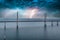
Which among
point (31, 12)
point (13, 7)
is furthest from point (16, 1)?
point (31, 12)

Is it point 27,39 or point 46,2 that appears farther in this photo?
point 46,2

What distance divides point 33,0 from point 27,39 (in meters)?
10.7

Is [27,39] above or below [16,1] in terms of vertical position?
below

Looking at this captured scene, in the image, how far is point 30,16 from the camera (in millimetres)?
17000

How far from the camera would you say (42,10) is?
54.9ft

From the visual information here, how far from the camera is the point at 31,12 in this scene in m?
17.2

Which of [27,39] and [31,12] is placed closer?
[27,39]

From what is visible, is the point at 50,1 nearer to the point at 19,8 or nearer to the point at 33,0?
the point at 33,0

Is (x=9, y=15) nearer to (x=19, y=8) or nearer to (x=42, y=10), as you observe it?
(x=19, y=8)

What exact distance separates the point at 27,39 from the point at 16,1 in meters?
11.0

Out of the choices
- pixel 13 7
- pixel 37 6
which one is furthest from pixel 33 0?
pixel 13 7

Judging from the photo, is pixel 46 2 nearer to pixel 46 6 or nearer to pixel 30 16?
pixel 46 6

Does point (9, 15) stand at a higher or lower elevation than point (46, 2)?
lower

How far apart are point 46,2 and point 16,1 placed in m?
2.89
